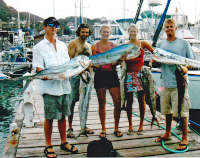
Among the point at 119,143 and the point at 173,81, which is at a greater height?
the point at 173,81

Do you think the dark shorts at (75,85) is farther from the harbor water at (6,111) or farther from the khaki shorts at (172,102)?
the harbor water at (6,111)

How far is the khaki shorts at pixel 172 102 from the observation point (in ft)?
10.3

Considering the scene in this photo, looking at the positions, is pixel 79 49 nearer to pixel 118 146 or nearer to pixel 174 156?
pixel 118 146

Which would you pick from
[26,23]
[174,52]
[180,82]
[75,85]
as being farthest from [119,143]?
[26,23]

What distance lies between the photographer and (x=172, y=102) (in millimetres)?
3234

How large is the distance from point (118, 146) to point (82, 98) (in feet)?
3.09

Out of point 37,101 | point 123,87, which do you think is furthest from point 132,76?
point 37,101

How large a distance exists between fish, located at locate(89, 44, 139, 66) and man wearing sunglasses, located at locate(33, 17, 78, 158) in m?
0.49

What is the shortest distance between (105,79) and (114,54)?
469mm

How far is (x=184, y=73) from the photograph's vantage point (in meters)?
3.11

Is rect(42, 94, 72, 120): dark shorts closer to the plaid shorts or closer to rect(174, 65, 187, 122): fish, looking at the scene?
the plaid shorts

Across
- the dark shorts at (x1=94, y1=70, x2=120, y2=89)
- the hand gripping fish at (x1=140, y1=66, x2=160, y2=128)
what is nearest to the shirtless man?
the dark shorts at (x1=94, y1=70, x2=120, y2=89)

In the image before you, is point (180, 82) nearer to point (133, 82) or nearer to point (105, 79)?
point (133, 82)

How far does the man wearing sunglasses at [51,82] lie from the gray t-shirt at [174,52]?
1533 millimetres
